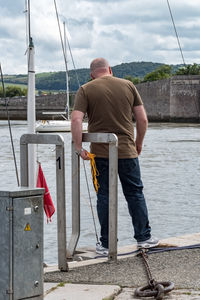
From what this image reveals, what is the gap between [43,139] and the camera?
175 inches

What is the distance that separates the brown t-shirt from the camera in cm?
477

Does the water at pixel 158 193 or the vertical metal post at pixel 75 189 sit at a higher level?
the vertical metal post at pixel 75 189

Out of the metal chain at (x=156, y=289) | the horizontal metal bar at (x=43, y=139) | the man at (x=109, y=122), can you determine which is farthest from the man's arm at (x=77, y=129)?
the metal chain at (x=156, y=289)

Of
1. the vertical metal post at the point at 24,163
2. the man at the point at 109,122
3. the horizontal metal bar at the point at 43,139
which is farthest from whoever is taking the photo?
the man at the point at 109,122

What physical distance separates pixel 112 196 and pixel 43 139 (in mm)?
640

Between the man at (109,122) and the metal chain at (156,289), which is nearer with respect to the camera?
the metal chain at (156,289)

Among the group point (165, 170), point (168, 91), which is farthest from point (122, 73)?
point (165, 170)

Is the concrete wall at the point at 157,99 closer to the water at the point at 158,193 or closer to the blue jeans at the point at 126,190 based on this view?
the water at the point at 158,193

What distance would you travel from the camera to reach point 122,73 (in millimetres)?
146750

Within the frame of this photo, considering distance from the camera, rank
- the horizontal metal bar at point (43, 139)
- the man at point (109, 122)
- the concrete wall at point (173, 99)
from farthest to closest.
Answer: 1. the concrete wall at point (173, 99)
2. the man at point (109, 122)
3. the horizontal metal bar at point (43, 139)

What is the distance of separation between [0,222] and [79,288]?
2.76ft

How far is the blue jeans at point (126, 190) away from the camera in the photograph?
489cm

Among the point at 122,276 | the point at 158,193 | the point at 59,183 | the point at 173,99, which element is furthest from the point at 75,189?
the point at 173,99

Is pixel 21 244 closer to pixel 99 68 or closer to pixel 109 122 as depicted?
pixel 109 122
